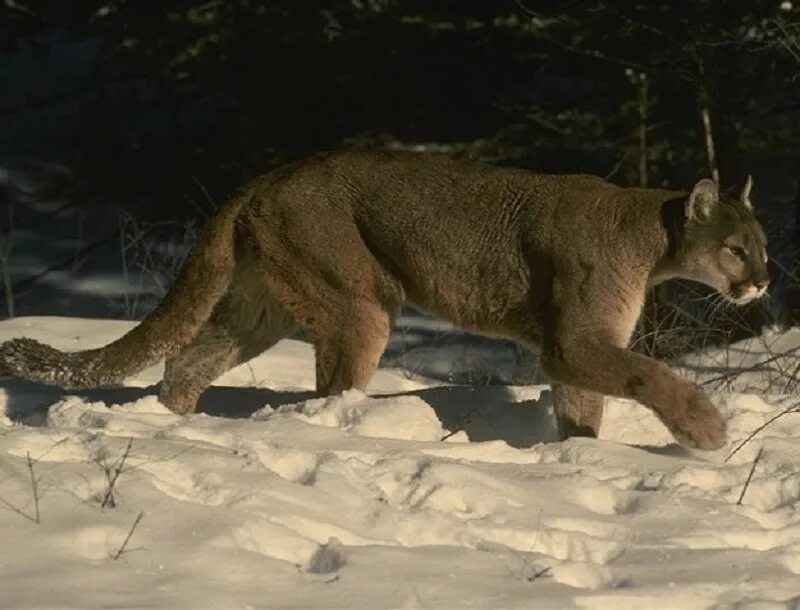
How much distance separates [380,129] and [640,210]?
20.7 ft

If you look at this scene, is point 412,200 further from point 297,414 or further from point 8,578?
point 8,578

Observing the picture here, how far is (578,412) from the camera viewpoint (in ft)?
23.4

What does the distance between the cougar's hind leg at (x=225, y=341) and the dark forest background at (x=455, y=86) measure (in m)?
3.56

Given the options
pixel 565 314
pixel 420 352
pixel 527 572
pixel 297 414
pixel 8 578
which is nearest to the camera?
pixel 8 578

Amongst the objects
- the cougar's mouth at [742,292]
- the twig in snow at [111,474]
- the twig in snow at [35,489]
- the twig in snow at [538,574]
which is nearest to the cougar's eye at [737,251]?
the cougar's mouth at [742,292]

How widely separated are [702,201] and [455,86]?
684 centimetres

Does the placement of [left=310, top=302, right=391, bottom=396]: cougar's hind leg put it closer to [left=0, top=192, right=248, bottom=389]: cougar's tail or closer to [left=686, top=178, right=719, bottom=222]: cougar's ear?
[left=0, top=192, right=248, bottom=389]: cougar's tail

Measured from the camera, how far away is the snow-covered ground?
4.40 metres

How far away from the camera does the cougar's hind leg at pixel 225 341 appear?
7793 millimetres

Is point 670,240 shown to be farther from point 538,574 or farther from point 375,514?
point 538,574

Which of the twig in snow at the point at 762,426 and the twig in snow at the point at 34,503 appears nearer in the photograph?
the twig in snow at the point at 34,503

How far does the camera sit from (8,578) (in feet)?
13.9

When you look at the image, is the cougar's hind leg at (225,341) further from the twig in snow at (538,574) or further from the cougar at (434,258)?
the twig in snow at (538,574)

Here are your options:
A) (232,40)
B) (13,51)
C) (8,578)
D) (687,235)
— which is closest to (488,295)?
(687,235)
